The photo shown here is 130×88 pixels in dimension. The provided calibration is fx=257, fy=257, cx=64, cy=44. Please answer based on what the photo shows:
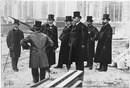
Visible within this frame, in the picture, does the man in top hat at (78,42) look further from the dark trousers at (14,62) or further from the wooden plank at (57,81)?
the dark trousers at (14,62)

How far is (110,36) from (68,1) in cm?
76

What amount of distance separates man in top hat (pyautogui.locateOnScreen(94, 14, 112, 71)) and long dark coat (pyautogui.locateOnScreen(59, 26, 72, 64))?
42 centimetres

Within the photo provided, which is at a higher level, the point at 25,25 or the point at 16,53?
the point at 25,25

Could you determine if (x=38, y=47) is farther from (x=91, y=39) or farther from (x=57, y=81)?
(x=91, y=39)

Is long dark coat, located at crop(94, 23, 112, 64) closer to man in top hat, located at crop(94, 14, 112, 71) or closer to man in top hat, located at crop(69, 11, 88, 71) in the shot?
man in top hat, located at crop(94, 14, 112, 71)

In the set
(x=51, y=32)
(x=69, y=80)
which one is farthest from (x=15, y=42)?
(x=69, y=80)

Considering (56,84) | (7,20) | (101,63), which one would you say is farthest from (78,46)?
(7,20)

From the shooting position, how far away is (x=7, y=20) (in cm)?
351

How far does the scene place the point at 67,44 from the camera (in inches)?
140

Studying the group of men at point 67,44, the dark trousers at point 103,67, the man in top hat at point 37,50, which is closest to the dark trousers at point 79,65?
the group of men at point 67,44

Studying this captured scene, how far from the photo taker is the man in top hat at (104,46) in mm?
3562

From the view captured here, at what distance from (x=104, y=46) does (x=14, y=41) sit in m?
1.26

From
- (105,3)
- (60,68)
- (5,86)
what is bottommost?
(5,86)

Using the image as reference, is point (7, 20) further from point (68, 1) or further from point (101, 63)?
point (101, 63)
